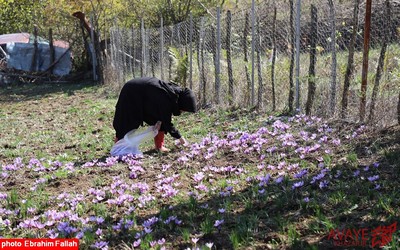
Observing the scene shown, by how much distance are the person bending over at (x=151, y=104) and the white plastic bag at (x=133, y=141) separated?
101 mm

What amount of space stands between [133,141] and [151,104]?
→ 57 centimetres

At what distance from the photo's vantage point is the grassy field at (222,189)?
3555 mm

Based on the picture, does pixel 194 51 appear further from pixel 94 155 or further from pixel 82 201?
pixel 82 201

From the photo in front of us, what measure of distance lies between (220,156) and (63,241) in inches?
109

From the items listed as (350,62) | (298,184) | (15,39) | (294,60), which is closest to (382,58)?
(350,62)

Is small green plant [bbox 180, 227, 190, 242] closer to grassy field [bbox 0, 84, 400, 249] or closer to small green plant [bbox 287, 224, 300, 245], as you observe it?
grassy field [bbox 0, 84, 400, 249]

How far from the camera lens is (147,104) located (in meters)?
6.47

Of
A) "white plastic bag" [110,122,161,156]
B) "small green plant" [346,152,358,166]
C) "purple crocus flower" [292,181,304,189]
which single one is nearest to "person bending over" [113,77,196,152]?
"white plastic bag" [110,122,161,156]

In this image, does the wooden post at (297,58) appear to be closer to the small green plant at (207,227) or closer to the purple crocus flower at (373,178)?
the purple crocus flower at (373,178)

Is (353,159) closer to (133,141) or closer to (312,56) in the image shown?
(312,56)

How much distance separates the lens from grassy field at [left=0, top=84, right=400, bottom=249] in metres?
3.55

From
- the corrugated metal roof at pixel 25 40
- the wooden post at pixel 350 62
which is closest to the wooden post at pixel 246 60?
the wooden post at pixel 350 62

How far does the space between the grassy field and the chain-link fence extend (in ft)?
2.00

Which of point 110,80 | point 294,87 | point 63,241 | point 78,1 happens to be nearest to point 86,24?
point 78,1
